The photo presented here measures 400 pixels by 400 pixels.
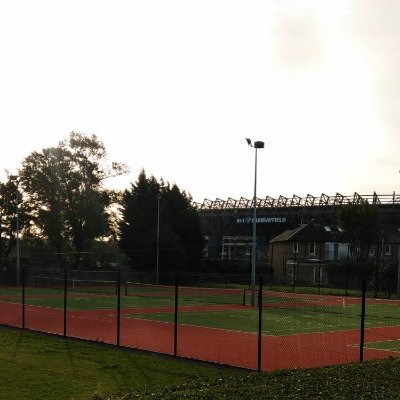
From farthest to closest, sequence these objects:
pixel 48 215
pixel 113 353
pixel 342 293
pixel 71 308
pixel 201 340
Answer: pixel 48 215 < pixel 342 293 < pixel 71 308 < pixel 201 340 < pixel 113 353

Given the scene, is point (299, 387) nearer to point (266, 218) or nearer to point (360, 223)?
point (360, 223)

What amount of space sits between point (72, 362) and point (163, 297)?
2667 centimetres

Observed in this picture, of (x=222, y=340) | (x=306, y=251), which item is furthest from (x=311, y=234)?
(x=222, y=340)

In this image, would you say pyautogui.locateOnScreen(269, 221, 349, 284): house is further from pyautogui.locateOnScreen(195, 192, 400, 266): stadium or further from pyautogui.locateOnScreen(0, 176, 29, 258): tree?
pyautogui.locateOnScreen(0, 176, 29, 258): tree

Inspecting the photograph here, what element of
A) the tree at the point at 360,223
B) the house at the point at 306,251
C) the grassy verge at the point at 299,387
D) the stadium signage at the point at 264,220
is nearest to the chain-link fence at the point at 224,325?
the grassy verge at the point at 299,387

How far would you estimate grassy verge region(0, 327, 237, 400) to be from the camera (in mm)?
11422

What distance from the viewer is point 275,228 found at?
88938 mm

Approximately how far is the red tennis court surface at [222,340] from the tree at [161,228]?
37.9 m

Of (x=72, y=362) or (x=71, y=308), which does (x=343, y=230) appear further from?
(x=72, y=362)

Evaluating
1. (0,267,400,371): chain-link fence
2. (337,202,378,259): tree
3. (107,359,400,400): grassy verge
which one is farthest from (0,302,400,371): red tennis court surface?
(337,202,378,259): tree

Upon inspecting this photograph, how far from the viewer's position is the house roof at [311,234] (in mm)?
69988

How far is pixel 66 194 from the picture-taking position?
69.3 metres

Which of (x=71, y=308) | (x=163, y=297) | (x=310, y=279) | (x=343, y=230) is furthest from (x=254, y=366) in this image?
(x=343, y=230)

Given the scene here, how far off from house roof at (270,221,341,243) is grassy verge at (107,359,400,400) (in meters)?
59.5
